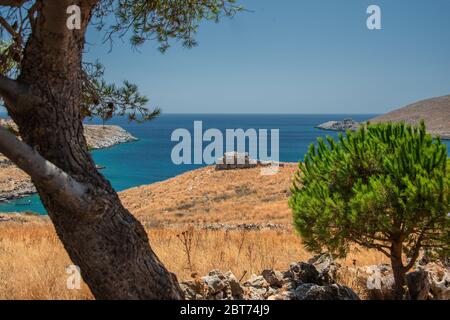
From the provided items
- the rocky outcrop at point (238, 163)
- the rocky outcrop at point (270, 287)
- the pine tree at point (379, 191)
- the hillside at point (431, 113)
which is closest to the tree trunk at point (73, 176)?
the rocky outcrop at point (270, 287)

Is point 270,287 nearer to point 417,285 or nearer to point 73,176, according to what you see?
point 417,285

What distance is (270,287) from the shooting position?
202 inches

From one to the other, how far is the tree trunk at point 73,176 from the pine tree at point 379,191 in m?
2.13

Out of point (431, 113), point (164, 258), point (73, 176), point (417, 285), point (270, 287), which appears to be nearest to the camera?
point (73, 176)

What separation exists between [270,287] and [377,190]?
6.02 feet

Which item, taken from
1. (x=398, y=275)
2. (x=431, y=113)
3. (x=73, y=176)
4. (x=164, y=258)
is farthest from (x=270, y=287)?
(x=431, y=113)

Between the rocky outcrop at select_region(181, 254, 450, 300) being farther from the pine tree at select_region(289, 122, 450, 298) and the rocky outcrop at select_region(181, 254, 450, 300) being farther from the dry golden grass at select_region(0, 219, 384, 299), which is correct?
the dry golden grass at select_region(0, 219, 384, 299)

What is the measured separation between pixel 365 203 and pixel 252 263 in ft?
9.69

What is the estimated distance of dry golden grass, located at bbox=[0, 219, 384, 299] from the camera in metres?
5.12

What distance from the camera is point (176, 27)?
6.54 meters

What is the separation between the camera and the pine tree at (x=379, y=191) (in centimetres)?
420
